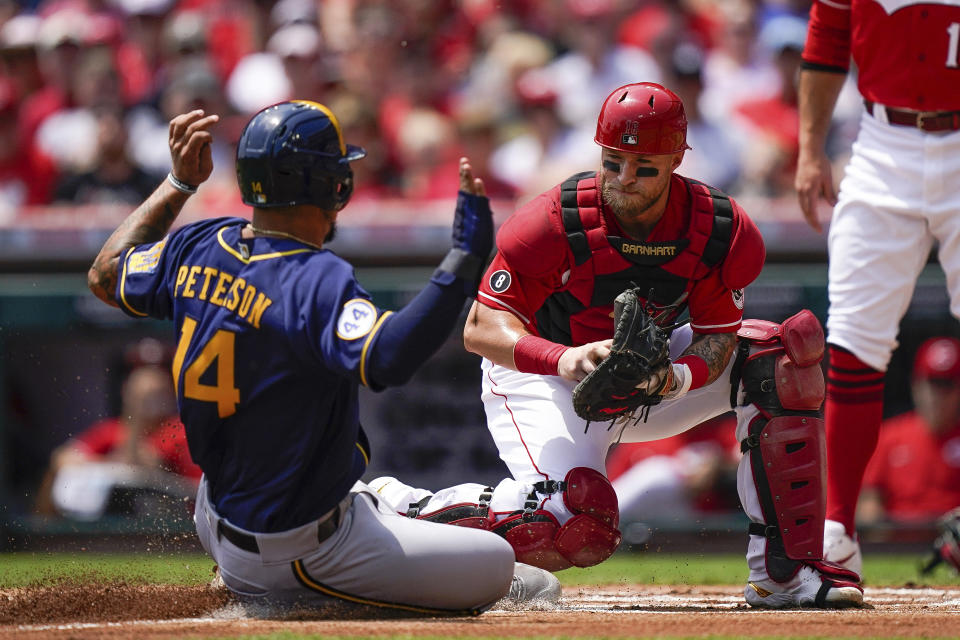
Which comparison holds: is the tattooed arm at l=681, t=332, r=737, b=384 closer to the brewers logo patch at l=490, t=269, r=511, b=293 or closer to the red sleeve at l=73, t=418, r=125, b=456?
the brewers logo patch at l=490, t=269, r=511, b=293

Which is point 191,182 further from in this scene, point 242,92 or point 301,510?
point 242,92

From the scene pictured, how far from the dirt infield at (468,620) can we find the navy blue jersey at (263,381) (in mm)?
312

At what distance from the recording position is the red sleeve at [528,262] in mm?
4000

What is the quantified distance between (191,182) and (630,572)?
2.86 meters

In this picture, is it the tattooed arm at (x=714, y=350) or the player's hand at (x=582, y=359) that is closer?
the player's hand at (x=582, y=359)

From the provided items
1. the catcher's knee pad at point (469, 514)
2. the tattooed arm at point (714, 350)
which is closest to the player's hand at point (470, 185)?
the tattooed arm at point (714, 350)

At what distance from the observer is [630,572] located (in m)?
5.79

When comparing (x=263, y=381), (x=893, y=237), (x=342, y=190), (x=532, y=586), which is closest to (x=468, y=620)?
(x=532, y=586)

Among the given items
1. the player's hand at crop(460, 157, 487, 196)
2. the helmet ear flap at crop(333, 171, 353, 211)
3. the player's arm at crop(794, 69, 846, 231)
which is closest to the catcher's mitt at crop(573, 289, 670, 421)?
the player's hand at crop(460, 157, 487, 196)

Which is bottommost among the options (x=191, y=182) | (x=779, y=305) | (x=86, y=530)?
(x=86, y=530)

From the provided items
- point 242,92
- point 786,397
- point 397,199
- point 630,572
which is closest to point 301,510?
point 786,397

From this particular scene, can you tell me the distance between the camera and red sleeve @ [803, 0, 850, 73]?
4.65 meters

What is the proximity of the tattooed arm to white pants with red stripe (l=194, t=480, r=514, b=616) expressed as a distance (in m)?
0.91

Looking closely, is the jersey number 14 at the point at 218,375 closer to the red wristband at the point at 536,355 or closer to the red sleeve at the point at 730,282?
the red wristband at the point at 536,355
